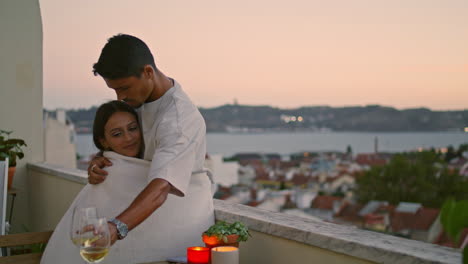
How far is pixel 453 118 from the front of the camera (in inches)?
819

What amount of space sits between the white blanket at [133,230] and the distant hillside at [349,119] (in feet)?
48.6

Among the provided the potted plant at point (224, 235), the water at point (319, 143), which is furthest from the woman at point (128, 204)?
the water at point (319, 143)

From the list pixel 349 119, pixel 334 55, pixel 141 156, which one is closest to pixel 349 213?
pixel 349 119

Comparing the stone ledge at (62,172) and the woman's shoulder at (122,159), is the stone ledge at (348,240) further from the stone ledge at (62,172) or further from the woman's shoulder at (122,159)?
the stone ledge at (62,172)

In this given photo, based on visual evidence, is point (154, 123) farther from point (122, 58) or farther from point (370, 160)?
point (370, 160)

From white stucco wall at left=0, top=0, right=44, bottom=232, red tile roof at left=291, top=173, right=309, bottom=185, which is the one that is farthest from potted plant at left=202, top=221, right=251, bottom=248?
red tile roof at left=291, top=173, right=309, bottom=185

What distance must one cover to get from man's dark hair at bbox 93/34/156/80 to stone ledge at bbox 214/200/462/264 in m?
0.62

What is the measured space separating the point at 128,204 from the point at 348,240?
728mm

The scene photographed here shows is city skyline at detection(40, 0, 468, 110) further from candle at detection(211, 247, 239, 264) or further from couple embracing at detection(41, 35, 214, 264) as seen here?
candle at detection(211, 247, 239, 264)

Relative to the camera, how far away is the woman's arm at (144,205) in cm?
140

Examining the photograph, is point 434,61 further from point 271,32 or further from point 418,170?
point 271,32

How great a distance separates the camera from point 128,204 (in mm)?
1764

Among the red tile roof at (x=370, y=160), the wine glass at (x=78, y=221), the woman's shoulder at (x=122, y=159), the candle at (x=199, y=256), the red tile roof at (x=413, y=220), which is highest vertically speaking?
A: the woman's shoulder at (x=122, y=159)

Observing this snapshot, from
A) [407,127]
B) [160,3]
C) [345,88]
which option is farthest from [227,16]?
[345,88]
